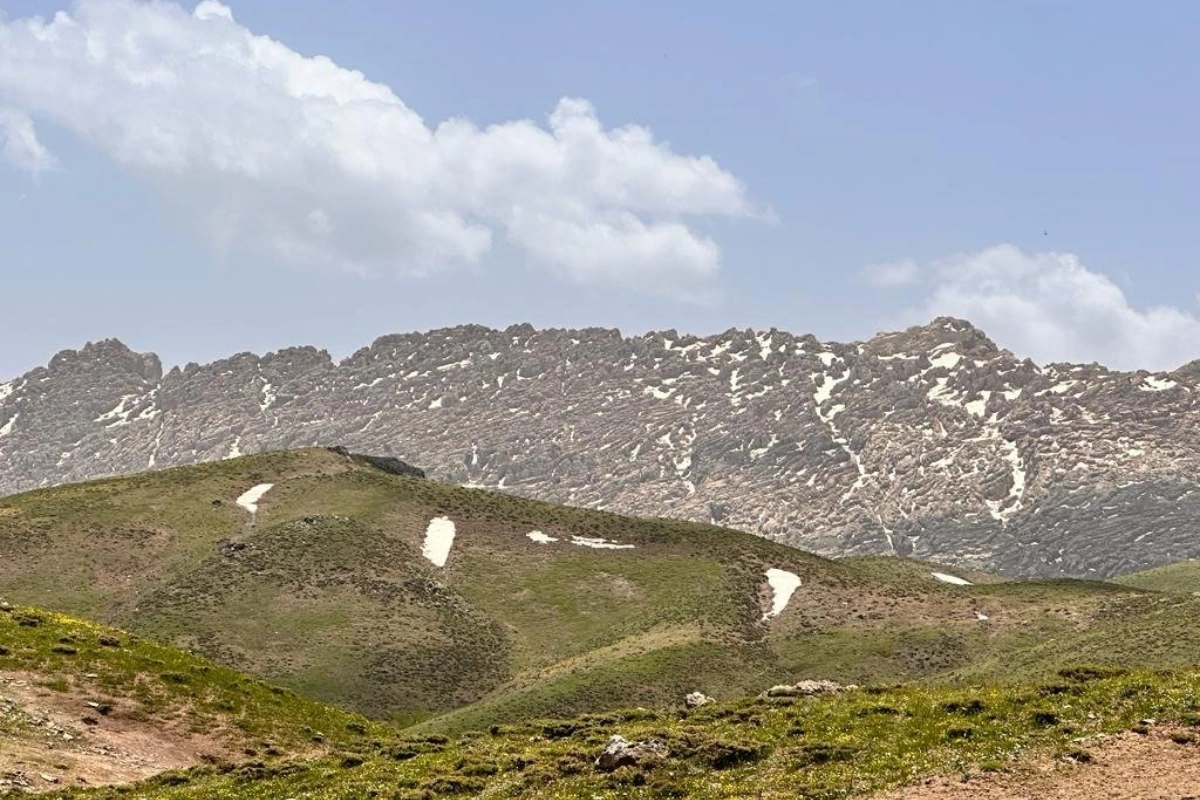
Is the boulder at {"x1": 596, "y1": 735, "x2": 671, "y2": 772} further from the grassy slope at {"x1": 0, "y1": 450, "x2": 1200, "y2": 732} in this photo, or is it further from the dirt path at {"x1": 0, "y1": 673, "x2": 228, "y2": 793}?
the grassy slope at {"x1": 0, "y1": 450, "x2": 1200, "y2": 732}

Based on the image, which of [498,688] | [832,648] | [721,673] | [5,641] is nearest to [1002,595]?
[832,648]

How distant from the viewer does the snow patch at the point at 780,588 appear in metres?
145

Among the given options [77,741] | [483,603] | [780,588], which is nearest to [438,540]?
[483,603]

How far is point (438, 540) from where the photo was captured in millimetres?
165125

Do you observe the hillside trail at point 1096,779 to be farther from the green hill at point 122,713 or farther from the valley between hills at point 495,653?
the green hill at point 122,713

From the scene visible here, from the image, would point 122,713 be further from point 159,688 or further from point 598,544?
point 598,544

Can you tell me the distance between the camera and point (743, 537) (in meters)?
178

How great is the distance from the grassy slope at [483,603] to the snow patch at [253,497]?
50.9 inches

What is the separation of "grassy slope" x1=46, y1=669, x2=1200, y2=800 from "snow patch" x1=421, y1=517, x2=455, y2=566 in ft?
367

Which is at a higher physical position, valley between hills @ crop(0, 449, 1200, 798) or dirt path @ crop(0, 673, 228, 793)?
valley between hills @ crop(0, 449, 1200, 798)

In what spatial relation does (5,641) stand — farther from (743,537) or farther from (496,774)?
(743,537)

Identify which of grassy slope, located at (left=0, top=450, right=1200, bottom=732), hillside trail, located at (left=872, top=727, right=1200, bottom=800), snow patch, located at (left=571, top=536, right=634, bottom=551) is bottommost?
hillside trail, located at (left=872, top=727, right=1200, bottom=800)

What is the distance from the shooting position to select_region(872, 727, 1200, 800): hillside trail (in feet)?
101

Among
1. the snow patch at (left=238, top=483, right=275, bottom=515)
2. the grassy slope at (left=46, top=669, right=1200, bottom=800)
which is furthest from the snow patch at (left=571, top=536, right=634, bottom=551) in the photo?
the grassy slope at (left=46, top=669, right=1200, bottom=800)
